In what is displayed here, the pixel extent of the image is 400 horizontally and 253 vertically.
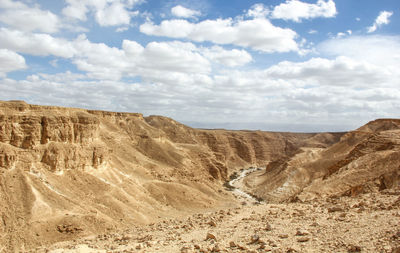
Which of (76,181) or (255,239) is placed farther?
(76,181)

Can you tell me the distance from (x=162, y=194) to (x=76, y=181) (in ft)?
50.2

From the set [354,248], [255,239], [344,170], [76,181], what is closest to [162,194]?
[76,181]

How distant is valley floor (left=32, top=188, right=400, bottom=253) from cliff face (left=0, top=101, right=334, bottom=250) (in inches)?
487

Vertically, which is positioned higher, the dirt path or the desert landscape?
the desert landscape

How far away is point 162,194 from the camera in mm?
50250

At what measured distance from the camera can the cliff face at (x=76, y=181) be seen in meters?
29.2

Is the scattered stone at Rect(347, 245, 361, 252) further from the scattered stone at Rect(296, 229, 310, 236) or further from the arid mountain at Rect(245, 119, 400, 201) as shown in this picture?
the arid mountain at Rect(245, 119, 400, 201)

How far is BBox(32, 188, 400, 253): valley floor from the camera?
11734 millimetres

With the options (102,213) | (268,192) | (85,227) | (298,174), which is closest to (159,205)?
(102,213)

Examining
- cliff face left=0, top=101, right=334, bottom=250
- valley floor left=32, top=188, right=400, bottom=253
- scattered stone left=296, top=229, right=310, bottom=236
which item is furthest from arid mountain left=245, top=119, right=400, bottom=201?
scattered stone left=296, top=229, right=310, bottom=236

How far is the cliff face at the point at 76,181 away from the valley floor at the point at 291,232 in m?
12.4

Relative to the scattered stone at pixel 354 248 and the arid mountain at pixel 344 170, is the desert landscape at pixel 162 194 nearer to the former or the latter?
the scattered stone at pixel 354 248

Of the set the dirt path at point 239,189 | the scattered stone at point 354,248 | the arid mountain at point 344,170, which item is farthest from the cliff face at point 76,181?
the scattered stone at point 354,248

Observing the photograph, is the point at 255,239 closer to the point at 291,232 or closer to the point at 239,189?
the point at 291,232
